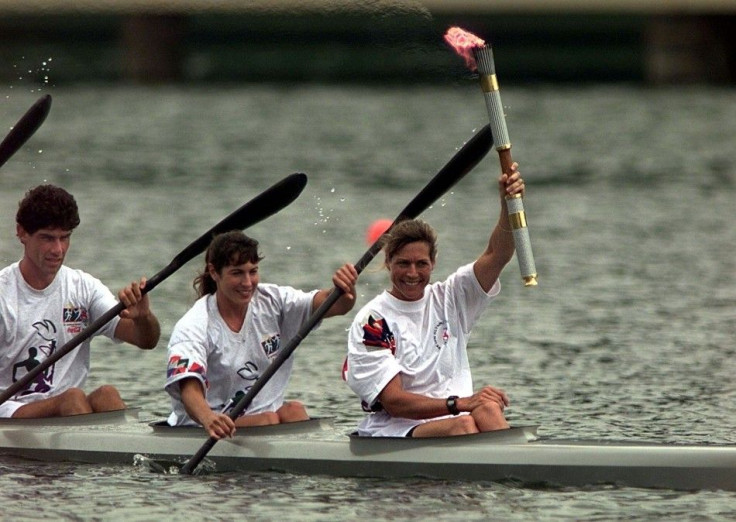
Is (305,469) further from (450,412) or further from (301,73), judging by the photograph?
(301,73)

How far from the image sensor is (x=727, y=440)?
11.2 m

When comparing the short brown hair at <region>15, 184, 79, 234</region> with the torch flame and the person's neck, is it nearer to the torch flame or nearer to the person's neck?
the person's neck

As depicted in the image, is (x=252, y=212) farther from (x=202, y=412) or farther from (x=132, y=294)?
(x=202, y=412)

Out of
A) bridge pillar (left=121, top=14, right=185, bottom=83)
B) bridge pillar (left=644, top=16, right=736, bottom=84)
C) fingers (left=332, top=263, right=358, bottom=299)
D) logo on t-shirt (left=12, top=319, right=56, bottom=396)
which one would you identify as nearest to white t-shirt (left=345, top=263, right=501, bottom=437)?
fingers (left=332, top=263, right=358, bottom=299)

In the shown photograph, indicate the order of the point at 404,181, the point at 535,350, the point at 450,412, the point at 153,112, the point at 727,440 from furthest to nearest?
1. the point at 153,112
2. the point at 404,181
3. the point at 535,350
4. the point at 727,440
5. the point at 450,412

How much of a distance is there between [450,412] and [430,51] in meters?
2.05

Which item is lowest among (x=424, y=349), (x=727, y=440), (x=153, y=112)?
(x=727, y=440)

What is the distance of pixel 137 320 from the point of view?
33.3 ft

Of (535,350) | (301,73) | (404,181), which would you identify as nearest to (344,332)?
(535,350)

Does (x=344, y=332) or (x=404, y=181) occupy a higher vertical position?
(x=404, y=181)

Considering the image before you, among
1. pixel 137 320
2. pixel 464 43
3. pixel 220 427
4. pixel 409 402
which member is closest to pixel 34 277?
pixel 137 320

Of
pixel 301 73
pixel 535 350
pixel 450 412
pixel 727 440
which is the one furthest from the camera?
pixel 301 73

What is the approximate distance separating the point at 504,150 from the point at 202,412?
234 cm

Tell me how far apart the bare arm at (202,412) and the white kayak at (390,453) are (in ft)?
1.09
